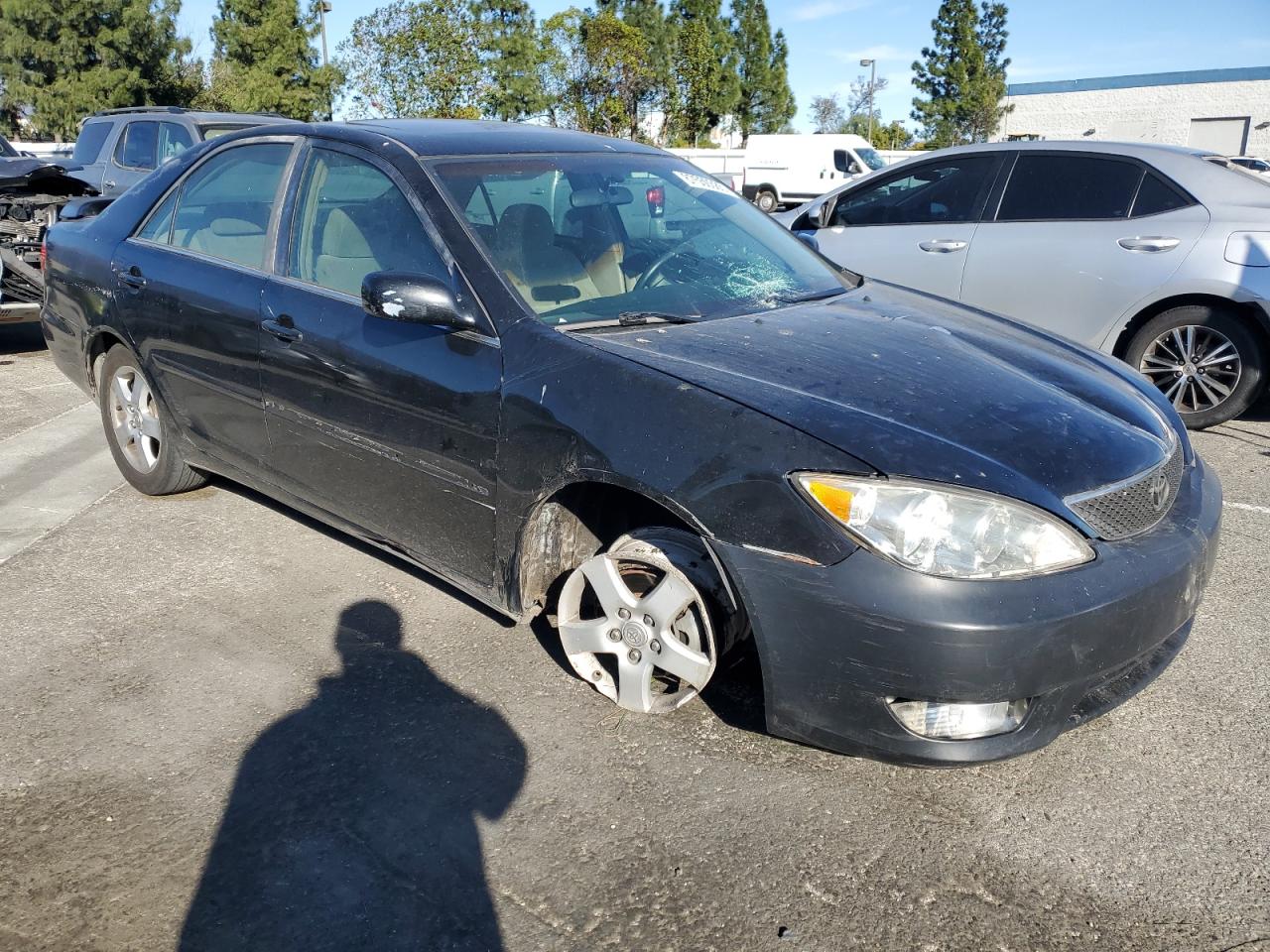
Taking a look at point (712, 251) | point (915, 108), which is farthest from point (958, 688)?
point (915, 108)

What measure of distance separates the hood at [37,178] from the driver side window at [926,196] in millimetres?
6080

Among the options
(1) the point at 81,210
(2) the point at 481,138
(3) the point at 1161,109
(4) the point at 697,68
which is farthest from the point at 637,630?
(3) the point at 1161,109

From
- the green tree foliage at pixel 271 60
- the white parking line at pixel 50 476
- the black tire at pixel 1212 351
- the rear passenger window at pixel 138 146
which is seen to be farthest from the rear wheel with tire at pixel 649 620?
the green tree foliage at pixel 271 60

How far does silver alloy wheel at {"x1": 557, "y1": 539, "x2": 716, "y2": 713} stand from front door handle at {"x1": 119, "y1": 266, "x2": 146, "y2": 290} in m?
2.47

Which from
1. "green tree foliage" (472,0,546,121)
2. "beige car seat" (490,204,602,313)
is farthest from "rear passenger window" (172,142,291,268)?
"green tree foliage" (472,0,546,121)

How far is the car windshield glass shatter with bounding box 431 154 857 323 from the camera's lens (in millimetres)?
3363

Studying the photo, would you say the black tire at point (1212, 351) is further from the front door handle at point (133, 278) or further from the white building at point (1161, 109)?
the white building at point (1161, 109)

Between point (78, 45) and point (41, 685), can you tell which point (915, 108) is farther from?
point (41, 685)

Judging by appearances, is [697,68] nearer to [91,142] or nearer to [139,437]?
[91,142]

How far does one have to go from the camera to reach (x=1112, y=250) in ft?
20.5

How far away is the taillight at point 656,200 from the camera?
387 cm

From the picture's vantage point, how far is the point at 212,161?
14.6 feet

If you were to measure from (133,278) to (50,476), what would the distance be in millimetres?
1436

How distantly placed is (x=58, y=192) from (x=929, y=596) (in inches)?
340
